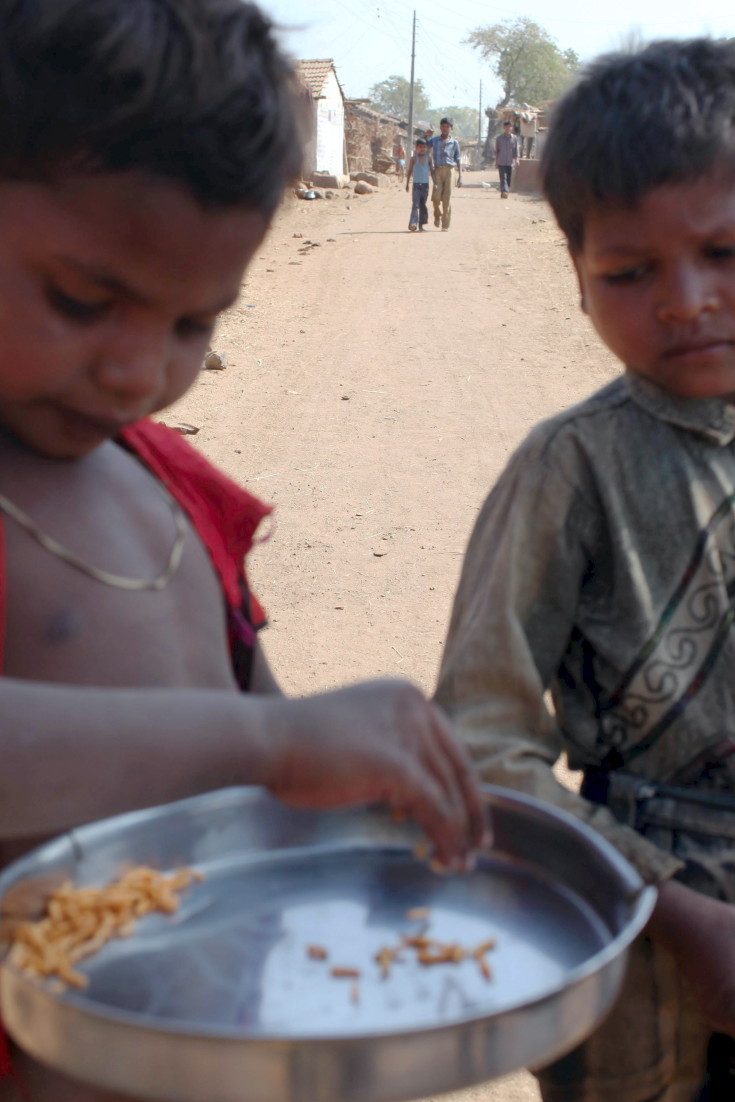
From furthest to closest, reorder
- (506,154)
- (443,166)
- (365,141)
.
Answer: (365,141)
(506,154)
(443,166)

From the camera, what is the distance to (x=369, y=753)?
105 cm

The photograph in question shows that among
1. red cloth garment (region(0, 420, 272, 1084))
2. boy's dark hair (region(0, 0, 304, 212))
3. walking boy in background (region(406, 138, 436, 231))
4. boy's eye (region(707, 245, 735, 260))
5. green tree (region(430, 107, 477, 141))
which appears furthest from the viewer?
green tree (region(430, 107, 477, 141))

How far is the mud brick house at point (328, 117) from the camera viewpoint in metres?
34.7

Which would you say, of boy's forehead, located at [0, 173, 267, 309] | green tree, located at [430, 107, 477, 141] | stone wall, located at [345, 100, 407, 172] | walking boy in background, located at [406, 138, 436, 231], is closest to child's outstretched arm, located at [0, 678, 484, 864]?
boy's forehead, located at [0, 173, 267, 309]

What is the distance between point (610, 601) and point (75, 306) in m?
0.83

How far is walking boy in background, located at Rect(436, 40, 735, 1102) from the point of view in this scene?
62.0 inches

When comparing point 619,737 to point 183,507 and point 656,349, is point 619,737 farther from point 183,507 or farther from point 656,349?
point 183,507

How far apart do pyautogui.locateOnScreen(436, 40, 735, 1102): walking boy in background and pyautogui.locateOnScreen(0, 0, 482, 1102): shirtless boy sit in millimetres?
429

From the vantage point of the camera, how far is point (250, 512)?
182 centimetres

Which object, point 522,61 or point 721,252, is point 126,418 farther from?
point 522,61

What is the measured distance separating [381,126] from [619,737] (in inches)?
1910

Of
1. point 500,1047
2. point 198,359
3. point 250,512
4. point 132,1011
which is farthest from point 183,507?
point 500,1047

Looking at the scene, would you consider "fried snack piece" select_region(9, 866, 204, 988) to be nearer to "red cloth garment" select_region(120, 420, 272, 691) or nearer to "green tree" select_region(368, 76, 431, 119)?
"red cloth garment" select_region(120, 420, 272, 691)

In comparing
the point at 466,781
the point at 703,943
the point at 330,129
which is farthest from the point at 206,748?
the point at 330,129
